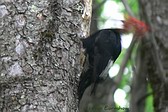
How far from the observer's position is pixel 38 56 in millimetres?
3043

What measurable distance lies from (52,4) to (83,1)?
0.35 metres

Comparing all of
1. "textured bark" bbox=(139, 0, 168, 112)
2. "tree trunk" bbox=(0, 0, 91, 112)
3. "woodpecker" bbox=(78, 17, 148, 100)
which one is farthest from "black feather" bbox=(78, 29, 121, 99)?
"textured bark" bbox=(139, 0, 168, 112)

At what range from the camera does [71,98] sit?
3123 mm

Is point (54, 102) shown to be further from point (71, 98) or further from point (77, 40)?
point (77, 40)

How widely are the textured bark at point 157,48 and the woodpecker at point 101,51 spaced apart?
85cm

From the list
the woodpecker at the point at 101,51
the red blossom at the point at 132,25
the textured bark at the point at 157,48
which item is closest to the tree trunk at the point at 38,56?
the woodpecker at the point at 101,51

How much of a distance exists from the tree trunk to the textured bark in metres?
1.69

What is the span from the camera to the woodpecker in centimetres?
358

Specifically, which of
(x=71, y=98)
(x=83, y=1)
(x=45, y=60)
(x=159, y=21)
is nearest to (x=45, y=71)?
(x=45, y=60)

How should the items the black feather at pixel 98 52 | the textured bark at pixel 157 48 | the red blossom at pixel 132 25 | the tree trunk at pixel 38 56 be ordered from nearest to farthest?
the tree trunk at pixel 38 56, the black feather at pixel 98 52, the red blossom at pixel 132 25, the textured bark at pixel 157 48

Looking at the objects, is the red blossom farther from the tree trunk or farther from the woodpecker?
the tree trunk

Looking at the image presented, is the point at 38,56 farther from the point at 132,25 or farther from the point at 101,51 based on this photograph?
the point at 132,25

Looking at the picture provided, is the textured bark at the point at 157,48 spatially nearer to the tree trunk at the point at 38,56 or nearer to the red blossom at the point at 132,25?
the red blossom at the point at 132,25

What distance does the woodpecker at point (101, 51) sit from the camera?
11.7ft
